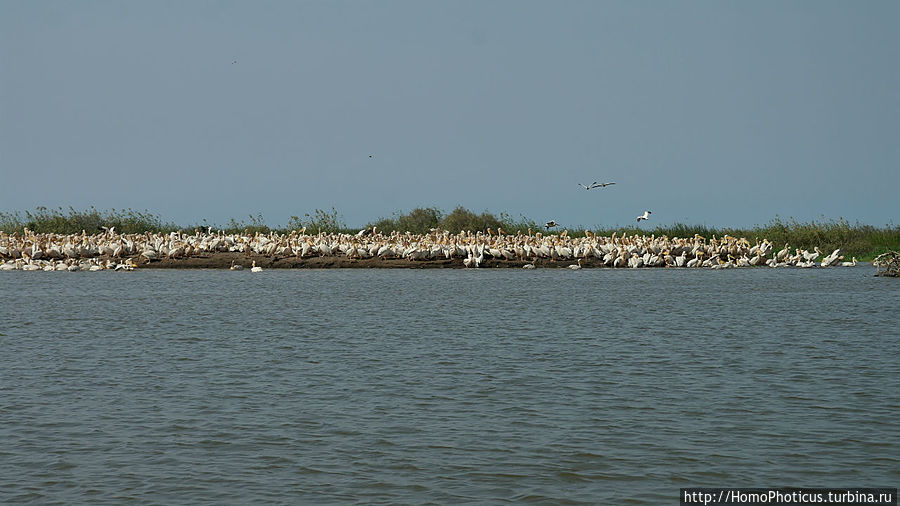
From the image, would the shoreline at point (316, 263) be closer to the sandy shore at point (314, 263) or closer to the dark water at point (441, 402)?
the sandy shore at point (314, 263)

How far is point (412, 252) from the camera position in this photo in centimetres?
3838

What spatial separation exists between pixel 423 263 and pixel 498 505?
1233 inches

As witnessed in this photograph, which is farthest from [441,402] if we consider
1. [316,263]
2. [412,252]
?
[316,263]

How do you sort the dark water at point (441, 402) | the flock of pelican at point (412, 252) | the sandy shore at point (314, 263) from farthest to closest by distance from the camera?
the flock of pelican at point (412, 252) → the sandy shore at point (314, 263) → the dark water at point (441, 402)

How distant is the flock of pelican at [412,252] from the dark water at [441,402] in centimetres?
1642

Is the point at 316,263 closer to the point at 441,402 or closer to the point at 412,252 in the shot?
the point at 412,252

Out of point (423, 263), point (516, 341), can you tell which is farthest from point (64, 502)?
point (423, 263)

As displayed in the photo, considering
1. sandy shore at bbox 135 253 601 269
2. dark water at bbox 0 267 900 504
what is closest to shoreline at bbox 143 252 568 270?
sandy shore at bbox 135 253 601 269

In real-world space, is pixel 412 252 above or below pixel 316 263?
above

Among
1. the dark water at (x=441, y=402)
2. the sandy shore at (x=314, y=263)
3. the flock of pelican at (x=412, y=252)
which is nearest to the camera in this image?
the dark water at (x=441, y=402)

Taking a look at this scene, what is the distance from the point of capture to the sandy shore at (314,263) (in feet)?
126

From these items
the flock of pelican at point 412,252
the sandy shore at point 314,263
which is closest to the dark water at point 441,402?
the sandy shore at point 314,263

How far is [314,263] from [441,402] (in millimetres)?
28504

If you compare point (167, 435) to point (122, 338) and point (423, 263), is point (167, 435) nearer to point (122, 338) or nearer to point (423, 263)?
point (122, 338)
